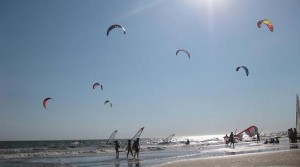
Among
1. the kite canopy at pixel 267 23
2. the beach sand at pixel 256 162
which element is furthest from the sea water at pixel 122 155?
the kite canopy at pixel 267 23

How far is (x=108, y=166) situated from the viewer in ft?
62.7

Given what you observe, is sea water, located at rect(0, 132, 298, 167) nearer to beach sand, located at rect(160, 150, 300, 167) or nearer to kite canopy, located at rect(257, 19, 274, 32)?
beach sand, located at rect(160, 150, 300, 167)

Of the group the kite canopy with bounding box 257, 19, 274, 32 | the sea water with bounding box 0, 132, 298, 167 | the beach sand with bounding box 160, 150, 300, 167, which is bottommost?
the sea water with bounding box 0, 132, 298, 167

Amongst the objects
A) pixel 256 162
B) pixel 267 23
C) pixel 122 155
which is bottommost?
pixel 122 155

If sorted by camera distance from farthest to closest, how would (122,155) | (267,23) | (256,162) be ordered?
(122,155) → (267,23) → (256,162)

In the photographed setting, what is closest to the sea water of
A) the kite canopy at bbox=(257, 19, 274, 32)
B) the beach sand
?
the beach sand

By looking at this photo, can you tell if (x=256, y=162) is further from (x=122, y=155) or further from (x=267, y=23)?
(x=122, y=155)

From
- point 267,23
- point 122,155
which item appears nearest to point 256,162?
point 267,23

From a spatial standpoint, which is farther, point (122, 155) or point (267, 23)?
point (122, 155)

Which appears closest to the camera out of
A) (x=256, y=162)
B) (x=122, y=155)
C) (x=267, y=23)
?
(x=256, y=162)

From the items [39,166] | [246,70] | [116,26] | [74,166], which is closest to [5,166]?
[39,166]

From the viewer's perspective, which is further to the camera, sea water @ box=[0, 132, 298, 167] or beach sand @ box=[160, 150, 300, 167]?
sea water @ box=[0, 132, 298, 167]

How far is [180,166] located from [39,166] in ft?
34.3

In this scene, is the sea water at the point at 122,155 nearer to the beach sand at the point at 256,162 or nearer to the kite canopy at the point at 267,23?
the beach sand at the point at 256,162
